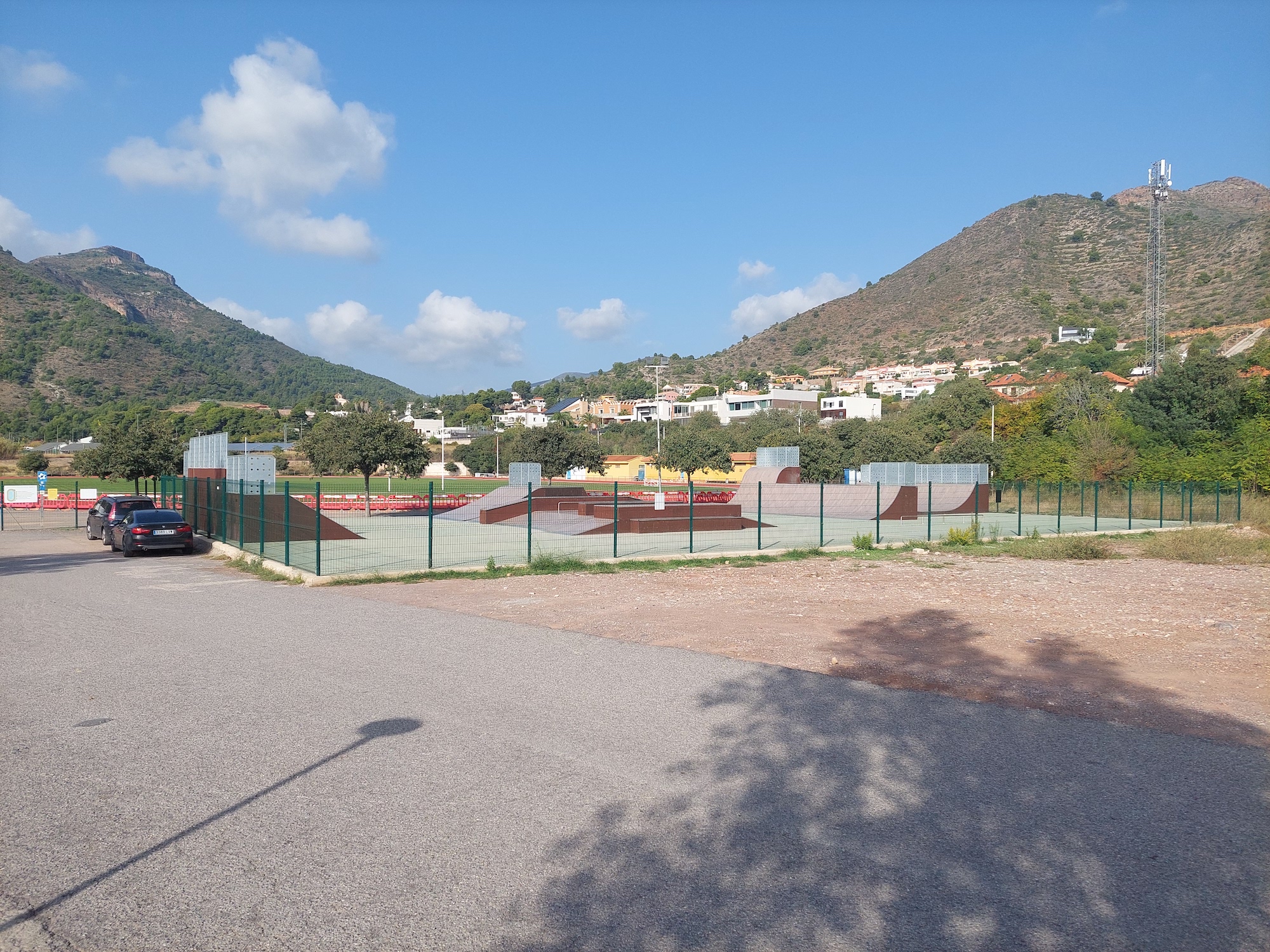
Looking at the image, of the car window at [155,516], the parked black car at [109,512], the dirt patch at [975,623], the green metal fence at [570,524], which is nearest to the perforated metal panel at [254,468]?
the green metal fence at [570,524]

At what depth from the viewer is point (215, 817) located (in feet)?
16.4

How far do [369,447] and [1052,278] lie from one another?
15044 centimetres

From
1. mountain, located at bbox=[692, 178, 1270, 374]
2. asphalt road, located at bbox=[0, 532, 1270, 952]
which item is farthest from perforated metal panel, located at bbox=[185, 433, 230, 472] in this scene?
mountain, located at bbox=[692, 178, 1270, 374]

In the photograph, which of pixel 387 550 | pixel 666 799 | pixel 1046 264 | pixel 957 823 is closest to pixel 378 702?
pixel 666 799

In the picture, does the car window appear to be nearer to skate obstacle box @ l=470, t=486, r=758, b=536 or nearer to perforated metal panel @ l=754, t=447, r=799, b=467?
skate obstacle box @ l=470, t=486, r=758, b=536

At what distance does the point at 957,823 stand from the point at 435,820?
3.05 meters

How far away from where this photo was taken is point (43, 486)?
40.9 m

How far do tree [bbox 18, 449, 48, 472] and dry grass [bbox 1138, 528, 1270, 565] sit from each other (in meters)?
93.2

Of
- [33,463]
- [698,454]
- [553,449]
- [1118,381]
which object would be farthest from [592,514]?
[1118,381]

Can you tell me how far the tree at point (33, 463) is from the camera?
84.9 m

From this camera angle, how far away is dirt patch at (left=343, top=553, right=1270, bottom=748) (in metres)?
8.33

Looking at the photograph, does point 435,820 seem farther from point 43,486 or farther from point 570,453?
point 570,453

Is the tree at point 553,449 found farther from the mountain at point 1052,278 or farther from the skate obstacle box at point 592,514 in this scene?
the mountain at point 1052,278

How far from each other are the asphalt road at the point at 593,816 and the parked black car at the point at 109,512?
18564 millimetres
